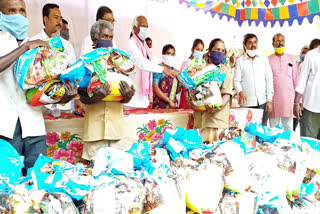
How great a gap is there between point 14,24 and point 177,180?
3.90 ft

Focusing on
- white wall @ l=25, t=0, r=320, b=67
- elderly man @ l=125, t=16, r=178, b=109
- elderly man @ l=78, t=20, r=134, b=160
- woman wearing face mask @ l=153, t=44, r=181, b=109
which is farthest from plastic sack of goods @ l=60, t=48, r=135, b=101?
white wall @ l=25, t=0, r=320, b=67

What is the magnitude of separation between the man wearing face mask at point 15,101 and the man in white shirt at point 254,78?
99.1 inches

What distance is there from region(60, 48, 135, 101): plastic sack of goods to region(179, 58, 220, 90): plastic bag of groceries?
58 cm

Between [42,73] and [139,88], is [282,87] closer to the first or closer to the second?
[139,88]

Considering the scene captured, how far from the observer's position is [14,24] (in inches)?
68.4

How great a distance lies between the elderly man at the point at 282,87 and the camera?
13.1 ft

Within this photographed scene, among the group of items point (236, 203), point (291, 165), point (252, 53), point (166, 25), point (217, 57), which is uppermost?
point (166, 25)

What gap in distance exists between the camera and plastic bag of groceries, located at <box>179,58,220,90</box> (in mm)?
2414

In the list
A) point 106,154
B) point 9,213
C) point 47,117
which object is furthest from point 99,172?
point 47,117

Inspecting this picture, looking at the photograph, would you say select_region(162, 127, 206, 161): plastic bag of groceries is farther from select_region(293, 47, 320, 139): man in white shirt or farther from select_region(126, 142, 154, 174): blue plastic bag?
select_region(293, 47, 320, 139): man in white shirt

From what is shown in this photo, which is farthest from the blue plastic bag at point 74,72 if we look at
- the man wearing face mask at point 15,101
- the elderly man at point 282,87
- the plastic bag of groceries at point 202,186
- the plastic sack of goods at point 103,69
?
the elderly man at point 282,87

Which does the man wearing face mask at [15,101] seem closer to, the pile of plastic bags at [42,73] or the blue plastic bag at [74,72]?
the pile of plastic bags at [42,73]

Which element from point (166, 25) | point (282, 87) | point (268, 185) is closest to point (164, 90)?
point (282, 87)

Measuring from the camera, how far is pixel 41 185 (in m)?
1.03
